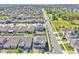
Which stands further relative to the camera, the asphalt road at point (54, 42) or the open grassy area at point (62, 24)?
the open grassy area at point (62, 24)

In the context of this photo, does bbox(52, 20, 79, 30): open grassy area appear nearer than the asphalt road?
No

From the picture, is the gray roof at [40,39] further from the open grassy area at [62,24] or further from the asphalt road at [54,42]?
the open grassy area at [62,24]

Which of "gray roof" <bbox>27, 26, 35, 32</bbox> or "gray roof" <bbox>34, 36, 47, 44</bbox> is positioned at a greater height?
"gray roof" <bbox>27, 26, 35, 32</bbox>

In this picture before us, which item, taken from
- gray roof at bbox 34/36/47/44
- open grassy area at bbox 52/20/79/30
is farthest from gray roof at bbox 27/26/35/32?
open grassy area at bbox 52/20/79/30

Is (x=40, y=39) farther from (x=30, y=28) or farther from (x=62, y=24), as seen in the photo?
(x=62, y=24)

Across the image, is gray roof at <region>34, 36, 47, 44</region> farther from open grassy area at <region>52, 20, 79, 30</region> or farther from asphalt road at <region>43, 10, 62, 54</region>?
open grassy area at <region>52, 20, 79, 30</region>

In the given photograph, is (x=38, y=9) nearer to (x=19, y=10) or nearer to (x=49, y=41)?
(x=19, y=10)

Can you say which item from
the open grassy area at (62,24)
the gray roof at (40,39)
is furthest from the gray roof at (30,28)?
the open grassy area at (62,24)

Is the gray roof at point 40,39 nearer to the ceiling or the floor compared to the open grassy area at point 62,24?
nearer to the floor

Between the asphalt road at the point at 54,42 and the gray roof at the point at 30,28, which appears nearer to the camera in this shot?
the asphalt road at the point at 54,42

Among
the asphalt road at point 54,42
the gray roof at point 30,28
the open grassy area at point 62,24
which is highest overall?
the open grassy area at point 62,24

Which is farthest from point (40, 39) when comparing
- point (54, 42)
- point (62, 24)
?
point (62, 24)
